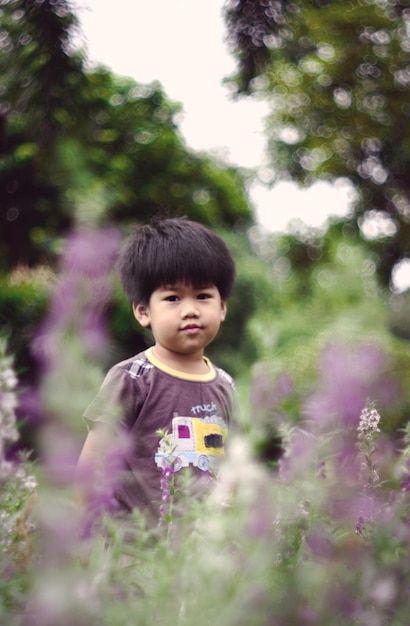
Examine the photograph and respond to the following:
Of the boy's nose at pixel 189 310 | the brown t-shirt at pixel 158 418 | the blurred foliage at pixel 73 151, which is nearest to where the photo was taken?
the blurred foliage at pixel 73 151

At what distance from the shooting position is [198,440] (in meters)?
2.00

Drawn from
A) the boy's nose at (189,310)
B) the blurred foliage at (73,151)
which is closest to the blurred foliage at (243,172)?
the blurred foliage at (73,151)

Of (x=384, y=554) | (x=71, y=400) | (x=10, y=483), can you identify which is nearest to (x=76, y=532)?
(x=71, y=400)

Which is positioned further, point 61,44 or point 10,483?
point 10,483

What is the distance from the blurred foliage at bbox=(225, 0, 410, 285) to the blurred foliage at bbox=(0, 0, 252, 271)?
180cm

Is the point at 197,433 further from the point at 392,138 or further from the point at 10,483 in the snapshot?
the point at 392,138

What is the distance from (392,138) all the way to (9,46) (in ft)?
47.7

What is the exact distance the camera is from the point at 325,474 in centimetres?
142

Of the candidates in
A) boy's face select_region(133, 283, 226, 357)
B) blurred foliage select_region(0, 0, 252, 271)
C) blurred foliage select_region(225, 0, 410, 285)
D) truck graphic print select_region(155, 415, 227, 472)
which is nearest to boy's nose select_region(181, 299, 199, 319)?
boy's face select_region(133, 283, 226, 357)

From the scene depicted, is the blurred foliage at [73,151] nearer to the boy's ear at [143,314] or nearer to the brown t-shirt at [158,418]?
the boy's ear at [143,314]

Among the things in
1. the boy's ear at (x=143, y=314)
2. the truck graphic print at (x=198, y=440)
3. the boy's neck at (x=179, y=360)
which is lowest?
the truck graphic print at (x=198, y=440)

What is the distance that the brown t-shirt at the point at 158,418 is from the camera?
190 cm

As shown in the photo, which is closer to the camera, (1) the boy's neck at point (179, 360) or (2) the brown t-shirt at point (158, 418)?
Result: (2) the brown t-shirt at point (158, 418)

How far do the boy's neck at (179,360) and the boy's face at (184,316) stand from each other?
13mm
